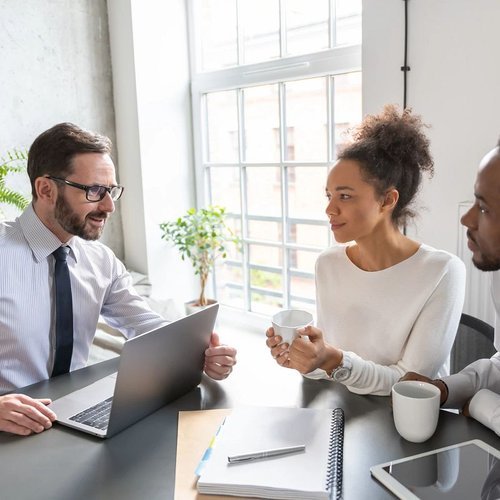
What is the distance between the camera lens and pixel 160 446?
102 cm

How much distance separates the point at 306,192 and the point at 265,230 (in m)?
0.38

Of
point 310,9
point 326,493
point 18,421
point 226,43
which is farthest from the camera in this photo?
point 226,43

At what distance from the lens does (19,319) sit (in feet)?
4.90

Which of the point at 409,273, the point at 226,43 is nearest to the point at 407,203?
the point at 409,273

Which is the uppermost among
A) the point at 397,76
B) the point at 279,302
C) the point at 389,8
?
the point at 389,8

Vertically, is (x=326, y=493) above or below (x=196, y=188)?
below

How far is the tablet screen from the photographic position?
2.78 feet

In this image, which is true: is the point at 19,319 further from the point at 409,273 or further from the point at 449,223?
the point at 449,223

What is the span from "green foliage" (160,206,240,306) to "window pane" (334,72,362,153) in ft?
2.66

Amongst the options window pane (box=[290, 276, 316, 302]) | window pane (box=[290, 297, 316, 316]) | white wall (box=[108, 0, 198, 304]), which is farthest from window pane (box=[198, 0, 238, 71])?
window pane (box=[290, 297, 316, 316])

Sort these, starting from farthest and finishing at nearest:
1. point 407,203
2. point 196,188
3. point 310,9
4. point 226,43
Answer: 1. point 196,188
2. point 226,43
3. point 310,9
4. point 407,203

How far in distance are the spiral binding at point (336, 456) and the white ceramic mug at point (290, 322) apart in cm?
18

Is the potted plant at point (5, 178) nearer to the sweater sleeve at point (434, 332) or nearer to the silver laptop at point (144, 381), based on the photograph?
the silver laptop at point (144, 381)

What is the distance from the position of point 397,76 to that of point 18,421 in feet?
6.02
